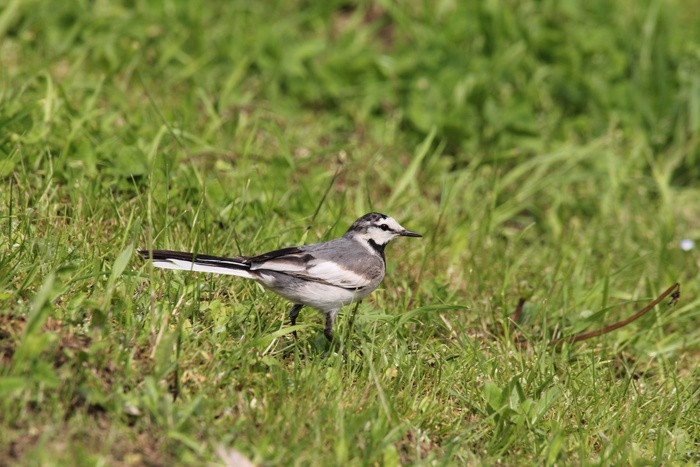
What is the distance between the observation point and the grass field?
12.9 ft

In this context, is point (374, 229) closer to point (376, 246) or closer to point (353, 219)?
point (376, 246)

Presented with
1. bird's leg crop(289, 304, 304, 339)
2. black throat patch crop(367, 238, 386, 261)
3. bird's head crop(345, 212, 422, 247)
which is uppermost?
bird's head crop(345, 212, 422, 247)

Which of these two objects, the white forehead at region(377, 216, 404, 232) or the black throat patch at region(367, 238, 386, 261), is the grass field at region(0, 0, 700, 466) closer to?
the black throat patch at region(367, 238, 386, 261)

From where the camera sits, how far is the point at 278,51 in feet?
26.5

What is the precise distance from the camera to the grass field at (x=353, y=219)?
393cm

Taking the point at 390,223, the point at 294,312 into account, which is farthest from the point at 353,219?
the point at 294,312

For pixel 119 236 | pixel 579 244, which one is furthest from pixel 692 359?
pixel 119 236

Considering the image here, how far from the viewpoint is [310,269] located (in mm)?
4738

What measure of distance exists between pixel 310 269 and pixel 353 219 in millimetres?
1669

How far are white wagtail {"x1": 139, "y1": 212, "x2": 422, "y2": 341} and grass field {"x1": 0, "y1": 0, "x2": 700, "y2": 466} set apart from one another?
180mm

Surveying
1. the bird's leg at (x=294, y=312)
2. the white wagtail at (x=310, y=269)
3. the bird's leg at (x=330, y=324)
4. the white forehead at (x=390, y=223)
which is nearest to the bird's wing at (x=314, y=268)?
the white wagtail at (x=310, y=269)

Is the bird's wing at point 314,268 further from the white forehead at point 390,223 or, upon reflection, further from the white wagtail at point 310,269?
the white forehead at point 390,223

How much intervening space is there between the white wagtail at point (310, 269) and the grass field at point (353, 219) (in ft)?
0.59

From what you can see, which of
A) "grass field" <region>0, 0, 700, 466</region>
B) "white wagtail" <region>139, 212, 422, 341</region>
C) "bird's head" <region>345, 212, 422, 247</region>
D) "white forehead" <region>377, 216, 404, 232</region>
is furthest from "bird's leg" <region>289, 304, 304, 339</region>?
"white forehead" <region>377, 216, 404, 232</region>
